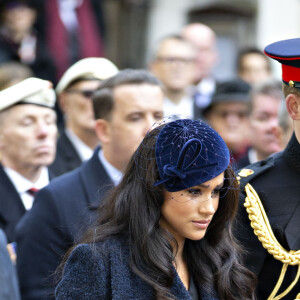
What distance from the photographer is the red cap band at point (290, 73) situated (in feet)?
13.3

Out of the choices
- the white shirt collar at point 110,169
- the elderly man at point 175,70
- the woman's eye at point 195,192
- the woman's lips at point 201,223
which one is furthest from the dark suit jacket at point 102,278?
the elderly man at point 175,70

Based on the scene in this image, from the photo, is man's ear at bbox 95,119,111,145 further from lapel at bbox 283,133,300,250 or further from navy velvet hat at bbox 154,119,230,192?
navy velvet hat at bbox 154,119,230,192

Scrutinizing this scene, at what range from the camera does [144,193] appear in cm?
365

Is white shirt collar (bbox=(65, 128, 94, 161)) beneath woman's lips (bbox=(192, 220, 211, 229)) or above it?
→ beneath

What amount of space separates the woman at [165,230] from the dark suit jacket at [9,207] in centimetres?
168

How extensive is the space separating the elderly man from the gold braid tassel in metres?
3.96

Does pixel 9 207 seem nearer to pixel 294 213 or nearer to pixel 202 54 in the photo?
pixel 294 213

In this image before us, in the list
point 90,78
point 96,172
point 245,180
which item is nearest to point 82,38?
point 90,78

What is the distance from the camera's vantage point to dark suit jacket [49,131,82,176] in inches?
249

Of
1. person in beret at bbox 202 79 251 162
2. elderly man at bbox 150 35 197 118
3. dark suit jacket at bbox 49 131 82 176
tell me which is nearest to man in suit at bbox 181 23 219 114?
elderly man at bbox 150 35 197 118

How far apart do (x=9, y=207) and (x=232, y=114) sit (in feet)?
9.95

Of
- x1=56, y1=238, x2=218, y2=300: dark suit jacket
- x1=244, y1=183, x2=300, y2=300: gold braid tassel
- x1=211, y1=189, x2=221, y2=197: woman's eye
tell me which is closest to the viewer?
x1=56, y1=238, x2=218, y2=300: dark suit jacket

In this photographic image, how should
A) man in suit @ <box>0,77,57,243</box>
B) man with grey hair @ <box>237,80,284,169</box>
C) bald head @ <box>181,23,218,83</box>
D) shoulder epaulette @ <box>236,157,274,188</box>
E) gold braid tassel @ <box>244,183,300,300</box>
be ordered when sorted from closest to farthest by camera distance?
gold braid tassel @ <box>244,183,300,300</box>
shoulder epaulette @ <box>236,157,274,188</box>
man in suit @ <box>0,77,57,243</box>
man with grey hair @ <box>237,80,284,169</box>
bald head @ <box>181,23,218,83</box>

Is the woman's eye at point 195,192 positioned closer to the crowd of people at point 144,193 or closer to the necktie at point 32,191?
the crowd of people at point 144,193
